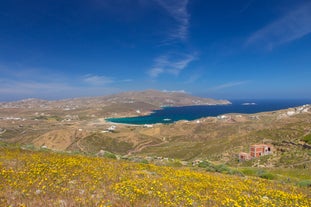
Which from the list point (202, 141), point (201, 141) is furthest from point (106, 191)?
point (201, 141)

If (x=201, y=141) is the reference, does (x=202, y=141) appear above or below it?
above

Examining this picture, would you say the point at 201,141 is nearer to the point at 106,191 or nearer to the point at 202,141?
the point at 202,141

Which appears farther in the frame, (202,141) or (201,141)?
(201,141)

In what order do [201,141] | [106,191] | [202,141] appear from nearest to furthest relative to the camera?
[106,191] → [202,141] → [201,141]

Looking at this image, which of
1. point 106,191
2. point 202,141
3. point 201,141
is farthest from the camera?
point 201,141

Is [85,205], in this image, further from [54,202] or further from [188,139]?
[188,139]

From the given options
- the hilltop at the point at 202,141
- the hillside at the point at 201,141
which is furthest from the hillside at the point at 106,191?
the hilltop at the point at 202,141

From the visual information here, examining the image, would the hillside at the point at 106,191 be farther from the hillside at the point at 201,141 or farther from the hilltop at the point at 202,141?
the hilltop at the point at 202,141

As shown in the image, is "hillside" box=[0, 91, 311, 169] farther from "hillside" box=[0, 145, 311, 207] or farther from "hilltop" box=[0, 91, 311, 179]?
"hillside" box=[0, 145, 311, 207]

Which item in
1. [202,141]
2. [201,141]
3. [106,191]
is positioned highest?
[106,191]

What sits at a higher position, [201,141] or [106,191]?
[106,191]

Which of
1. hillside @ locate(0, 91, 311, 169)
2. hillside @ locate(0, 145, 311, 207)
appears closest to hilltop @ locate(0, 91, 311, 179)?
hillside @ locate(0, 91, 311, 169)
